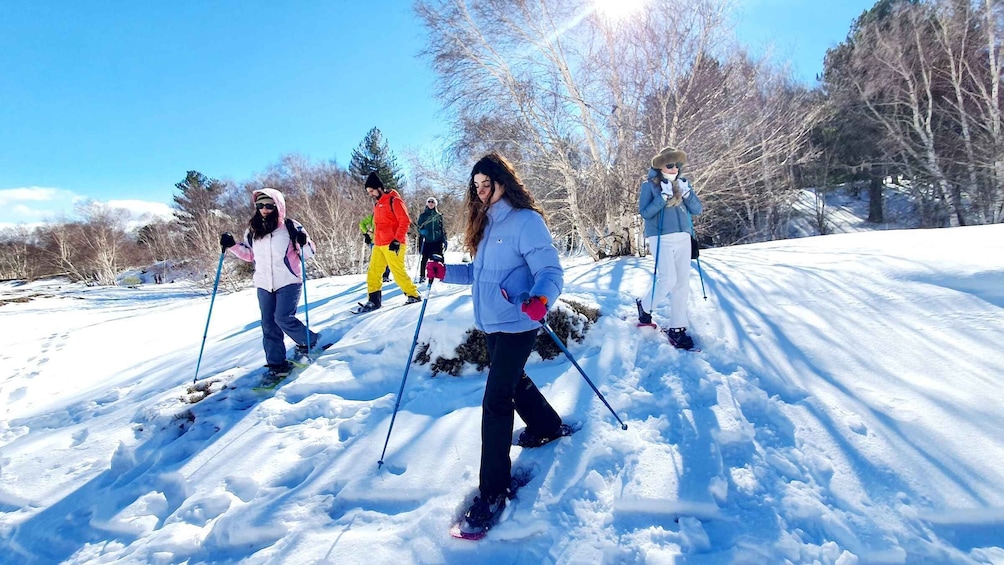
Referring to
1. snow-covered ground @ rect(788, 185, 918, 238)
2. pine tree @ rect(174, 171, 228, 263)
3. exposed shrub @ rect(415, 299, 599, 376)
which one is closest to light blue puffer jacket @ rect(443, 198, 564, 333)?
exposed shrub @ rect(415, 299, 599, 376)

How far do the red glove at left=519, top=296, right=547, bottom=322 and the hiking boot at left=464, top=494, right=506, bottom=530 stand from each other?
939 mm

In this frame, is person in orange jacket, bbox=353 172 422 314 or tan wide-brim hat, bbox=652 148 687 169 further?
person in orange jacket, bbox=353 172 422 314

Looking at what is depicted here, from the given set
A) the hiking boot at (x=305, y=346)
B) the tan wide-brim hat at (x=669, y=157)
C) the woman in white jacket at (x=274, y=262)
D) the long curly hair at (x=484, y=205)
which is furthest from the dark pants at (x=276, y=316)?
the tan wide-brim hat at (x=669, y=157)

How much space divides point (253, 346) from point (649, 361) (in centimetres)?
449

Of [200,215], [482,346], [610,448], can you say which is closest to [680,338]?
[610,448]

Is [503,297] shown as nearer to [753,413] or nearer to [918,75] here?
[753,413]

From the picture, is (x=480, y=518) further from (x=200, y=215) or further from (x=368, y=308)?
(x=200, y=215)

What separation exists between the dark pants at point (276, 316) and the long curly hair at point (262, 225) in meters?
0.52

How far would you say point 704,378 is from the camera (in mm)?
3076

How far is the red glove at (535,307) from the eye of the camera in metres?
1.90

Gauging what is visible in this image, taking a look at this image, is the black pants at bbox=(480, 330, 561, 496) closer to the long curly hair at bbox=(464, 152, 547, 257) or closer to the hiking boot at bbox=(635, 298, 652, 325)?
the long curly hair at bbox=(464, 152, 547, 257)

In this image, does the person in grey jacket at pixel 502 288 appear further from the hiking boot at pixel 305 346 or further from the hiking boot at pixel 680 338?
the hiking boot at pixel 305 346

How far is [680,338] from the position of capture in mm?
3613

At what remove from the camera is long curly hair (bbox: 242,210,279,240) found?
3.74m
